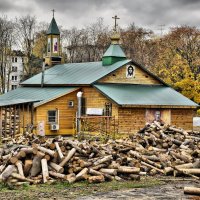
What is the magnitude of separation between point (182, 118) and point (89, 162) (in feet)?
75.9

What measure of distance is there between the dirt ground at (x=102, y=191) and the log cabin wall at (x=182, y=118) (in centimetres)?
2233

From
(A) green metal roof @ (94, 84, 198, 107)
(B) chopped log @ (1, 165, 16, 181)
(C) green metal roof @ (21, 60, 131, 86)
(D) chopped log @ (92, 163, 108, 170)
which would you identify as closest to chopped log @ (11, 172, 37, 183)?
(B) chopped log @ (1, 165, 16, 181)

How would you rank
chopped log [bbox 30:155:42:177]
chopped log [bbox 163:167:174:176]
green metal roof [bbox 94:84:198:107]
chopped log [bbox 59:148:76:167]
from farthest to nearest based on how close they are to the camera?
green metal roof [bbox 94:84:198:107]
chopped log [bbox 163:167:174:176]
chopped log [bbox 59:148:76:167]
chopped log [bbox 30:155:42:177]

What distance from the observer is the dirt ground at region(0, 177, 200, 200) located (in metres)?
14.2

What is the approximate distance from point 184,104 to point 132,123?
15.5ft

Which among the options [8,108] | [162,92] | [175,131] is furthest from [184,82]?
[175,131]

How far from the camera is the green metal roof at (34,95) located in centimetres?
3816

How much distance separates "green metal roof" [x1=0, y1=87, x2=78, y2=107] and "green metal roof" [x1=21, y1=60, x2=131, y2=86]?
0.79 metres

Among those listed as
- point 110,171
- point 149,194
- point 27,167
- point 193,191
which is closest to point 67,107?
point 110,171

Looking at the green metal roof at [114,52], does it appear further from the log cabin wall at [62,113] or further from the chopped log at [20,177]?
the chopped log at [20,177]

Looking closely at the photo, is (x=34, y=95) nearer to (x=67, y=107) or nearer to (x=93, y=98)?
(x=67, y=107)

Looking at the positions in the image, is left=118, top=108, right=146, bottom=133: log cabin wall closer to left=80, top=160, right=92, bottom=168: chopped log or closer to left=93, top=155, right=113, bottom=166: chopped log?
left=93, top=155, right=113, bottom=166: chopped log

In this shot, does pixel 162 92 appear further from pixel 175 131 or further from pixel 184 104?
pixel 175 131

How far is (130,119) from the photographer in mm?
36688
